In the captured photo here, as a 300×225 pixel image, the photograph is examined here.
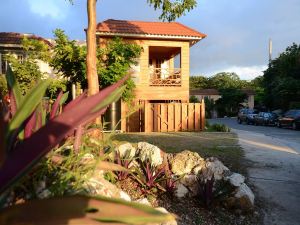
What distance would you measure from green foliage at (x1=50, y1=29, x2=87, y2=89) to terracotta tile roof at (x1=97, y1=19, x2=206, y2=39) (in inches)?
123

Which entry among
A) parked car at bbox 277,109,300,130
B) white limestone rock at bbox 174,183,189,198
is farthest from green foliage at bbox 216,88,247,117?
white limestone rock at bbox 174,183,189,198

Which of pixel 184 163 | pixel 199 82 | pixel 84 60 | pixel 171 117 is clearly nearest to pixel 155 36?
pixel 171 117

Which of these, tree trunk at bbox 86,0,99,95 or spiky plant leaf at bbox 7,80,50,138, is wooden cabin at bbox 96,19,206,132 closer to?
tree trunk at bbox 86,0,99,95

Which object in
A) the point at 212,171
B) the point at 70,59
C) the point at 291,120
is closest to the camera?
the point at 212,171

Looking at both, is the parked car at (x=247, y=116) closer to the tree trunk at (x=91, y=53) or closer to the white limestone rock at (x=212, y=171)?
the tree trunk at (x=91, y=53)

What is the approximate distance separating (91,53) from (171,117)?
12.5 metres

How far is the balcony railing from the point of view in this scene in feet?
79.2

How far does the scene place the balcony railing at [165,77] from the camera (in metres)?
24.1

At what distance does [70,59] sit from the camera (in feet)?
65.6

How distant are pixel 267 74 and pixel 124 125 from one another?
3169 centimetres

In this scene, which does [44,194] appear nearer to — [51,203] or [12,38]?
[51,203]

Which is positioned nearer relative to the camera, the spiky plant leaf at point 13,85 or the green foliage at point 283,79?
the spiky plant leaf at point 13,85

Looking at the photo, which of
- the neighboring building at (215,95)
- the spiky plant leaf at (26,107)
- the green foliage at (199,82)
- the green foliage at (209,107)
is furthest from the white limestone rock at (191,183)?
the green foliage at (199,82)

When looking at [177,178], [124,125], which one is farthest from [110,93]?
[124,125]
